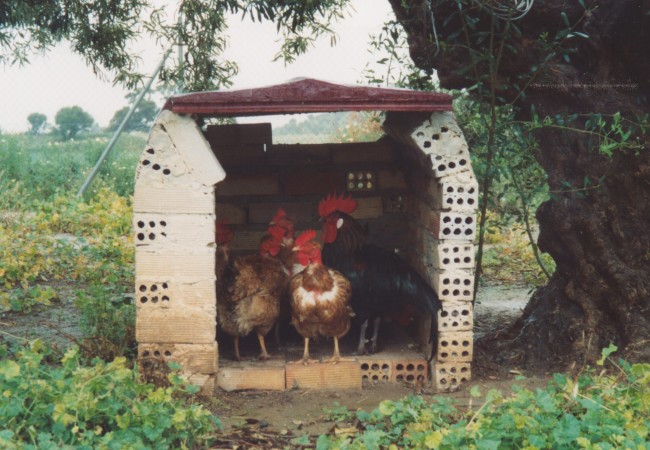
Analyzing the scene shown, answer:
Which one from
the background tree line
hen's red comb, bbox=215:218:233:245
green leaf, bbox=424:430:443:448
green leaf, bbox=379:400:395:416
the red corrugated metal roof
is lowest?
green leaf, bbox=424:430:443:448

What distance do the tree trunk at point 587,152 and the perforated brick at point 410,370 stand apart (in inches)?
31.8

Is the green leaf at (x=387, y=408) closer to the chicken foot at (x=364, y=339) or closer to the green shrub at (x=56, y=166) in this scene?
the chicken foot at (x=364, y=339)

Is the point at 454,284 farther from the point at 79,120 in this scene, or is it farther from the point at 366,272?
the point at 79,120

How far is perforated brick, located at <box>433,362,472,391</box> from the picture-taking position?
5000mm

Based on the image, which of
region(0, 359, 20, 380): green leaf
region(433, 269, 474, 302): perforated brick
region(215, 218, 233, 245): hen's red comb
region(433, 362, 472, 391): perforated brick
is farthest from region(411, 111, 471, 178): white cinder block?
region(0, 359, 20, 380): green leaf

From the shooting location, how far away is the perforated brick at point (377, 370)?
5.26m

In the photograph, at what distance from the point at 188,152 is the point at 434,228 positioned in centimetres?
168

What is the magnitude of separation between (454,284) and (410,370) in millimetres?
758

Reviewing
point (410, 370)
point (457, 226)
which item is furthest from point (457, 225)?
point (410, 370)

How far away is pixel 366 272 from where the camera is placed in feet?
17.6

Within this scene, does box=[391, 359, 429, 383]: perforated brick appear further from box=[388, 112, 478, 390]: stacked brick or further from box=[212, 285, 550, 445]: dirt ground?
box=[388, 112, 478, 390]: stacked brick

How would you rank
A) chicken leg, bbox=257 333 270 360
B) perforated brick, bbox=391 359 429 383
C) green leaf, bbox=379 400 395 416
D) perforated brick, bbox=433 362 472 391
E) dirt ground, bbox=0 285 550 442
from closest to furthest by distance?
green leaf, bbox=379 400 395 416 < dirt ground, bbox=0 285 550 442 < perforated brick, bbox=433 362 472 391 < perforated brick, bbox=391 359 429 383 < chicken leg, bbox=257 333 270 360

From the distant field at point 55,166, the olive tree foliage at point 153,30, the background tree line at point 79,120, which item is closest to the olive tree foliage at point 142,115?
the background tree line at point 79,120

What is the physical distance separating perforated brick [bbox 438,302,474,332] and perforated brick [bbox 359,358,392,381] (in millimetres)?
543
